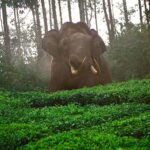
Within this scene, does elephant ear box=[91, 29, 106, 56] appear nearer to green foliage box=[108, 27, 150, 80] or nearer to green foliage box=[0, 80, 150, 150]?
green foliage box=[108, 27, 150, 80]

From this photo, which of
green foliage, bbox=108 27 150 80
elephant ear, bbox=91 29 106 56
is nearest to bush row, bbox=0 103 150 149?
elephant ear, bbox=91 29 106 56

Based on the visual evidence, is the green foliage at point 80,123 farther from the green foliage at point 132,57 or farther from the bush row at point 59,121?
the green foliage at point 132,57

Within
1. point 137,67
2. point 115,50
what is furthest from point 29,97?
point 115,50

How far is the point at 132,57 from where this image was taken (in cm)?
2869

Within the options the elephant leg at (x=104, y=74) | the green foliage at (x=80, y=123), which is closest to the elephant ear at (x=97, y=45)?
the elephant leg at (x=104, y=74)

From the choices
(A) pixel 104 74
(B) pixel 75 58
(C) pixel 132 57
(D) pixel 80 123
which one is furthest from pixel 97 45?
(D) pixel 80 123

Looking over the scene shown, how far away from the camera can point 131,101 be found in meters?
15.5

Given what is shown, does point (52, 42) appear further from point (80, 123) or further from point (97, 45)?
point (80, 123)

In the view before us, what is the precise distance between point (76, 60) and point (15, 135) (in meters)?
11.7

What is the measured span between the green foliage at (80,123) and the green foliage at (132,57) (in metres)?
10.7

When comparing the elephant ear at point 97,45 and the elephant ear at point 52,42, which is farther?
the elephant ear at point 52,42

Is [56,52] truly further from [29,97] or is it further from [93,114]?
[93,114]

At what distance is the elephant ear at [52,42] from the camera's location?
944 inches

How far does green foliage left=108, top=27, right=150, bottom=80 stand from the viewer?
1094 inches
